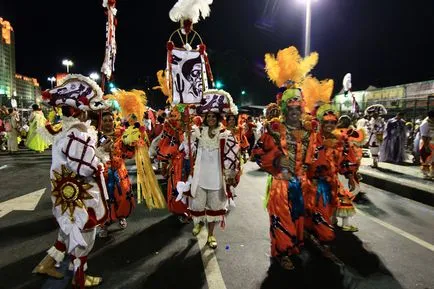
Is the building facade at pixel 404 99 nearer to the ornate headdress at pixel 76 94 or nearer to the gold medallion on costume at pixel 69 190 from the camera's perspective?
the ornate headdress at pixel 76 94

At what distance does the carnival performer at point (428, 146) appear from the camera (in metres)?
8.93

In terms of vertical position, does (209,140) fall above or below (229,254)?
above

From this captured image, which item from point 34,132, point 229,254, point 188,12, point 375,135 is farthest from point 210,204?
point 34,132

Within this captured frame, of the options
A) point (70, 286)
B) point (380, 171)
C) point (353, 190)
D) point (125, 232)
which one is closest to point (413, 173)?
point (380, 171)

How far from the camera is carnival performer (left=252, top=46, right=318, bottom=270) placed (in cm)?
399

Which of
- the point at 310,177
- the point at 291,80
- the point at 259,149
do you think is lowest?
the point at 310,177

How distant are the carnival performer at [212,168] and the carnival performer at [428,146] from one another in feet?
21.5

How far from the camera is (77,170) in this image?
3.14 m

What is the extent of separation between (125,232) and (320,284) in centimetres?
286

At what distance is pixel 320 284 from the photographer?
11.9 ft

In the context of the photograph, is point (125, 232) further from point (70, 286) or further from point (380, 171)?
point (380, 171)

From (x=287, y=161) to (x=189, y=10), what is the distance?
2.50 meters

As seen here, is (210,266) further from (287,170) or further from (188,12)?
(188,12)

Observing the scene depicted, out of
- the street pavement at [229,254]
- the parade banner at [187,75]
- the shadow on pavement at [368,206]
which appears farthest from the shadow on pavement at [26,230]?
the shadow on pavement at [368,206]
